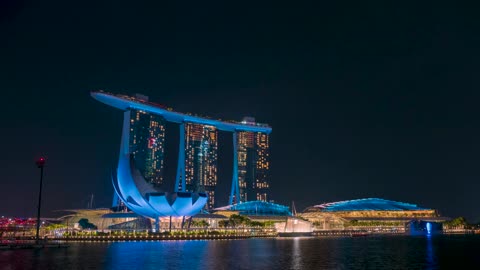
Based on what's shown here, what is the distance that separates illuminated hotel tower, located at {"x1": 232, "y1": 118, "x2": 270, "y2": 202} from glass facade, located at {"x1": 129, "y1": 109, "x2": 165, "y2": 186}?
3297 centimetres

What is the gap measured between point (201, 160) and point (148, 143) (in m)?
35.4

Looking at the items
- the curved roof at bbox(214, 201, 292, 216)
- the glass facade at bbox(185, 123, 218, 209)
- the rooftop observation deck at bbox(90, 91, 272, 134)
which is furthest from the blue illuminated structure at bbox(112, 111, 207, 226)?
the glass facade at bbox(185, 123, 218, 209)

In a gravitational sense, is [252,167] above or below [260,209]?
above

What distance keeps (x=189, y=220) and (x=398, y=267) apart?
68801 millimetres

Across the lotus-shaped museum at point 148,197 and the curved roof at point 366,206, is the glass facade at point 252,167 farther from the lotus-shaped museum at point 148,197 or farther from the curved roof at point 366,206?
the lotus-shaped museum at point 148,197

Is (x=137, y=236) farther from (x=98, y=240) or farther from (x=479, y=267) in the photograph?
(x=479, y=267)

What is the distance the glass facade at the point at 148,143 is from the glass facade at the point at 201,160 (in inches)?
833

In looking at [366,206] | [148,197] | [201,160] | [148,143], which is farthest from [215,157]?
[148,197]

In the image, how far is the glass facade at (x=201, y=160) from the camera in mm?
187250

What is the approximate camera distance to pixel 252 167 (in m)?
189

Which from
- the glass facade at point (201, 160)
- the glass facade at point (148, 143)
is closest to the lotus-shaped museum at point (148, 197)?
the glass facade at point (148, 143)

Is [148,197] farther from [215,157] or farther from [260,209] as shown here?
[215,157]

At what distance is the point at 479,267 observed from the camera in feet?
118

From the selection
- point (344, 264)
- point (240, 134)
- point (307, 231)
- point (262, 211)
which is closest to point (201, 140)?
point (240, 134)
